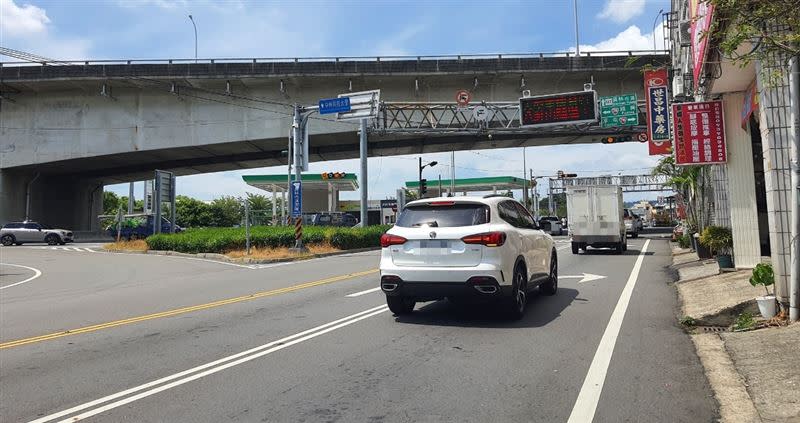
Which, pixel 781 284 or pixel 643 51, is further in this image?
pixel 643 51

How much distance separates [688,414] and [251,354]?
4419mm

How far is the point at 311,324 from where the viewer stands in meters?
7.84

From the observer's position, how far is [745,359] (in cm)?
545

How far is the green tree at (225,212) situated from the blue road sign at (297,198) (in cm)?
6479

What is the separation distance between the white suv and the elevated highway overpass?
21218 mm

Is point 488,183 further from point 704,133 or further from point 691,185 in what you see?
point 704,133

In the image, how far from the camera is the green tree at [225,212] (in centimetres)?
8894

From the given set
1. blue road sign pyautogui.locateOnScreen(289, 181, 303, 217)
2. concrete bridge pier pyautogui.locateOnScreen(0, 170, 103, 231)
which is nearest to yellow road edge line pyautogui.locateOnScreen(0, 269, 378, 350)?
blue road sign pyautogui.locateOnScreen(289, 181, 303, 217)

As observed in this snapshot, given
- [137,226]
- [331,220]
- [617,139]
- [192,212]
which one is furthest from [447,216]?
[192,212]

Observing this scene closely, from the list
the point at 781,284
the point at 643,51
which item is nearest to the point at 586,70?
the point at 643,51

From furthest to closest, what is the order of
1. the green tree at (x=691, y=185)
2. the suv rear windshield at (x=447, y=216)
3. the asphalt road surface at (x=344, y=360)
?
the green tree at (x=691, y=185) < the suv rear windshield at (x=447, y=216) < the asphalt road surface at (x=344, y=360)

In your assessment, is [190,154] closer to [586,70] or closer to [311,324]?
[586,70]

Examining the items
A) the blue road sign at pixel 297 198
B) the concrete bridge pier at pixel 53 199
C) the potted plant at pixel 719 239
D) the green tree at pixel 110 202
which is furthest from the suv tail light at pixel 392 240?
the green tree at pixel 110 202

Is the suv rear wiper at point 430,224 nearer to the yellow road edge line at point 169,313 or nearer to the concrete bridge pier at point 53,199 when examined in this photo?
the yellow road edge line at point 169,313
